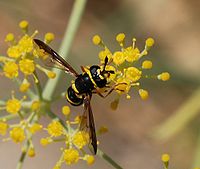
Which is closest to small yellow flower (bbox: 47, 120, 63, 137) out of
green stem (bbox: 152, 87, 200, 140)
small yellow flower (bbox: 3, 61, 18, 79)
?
small yellow flower (bbox: 3, 61, 18, 79)

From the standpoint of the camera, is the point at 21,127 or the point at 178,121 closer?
the point at 21,127

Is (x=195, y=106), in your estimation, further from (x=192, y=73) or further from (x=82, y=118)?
(x=82, y=118)

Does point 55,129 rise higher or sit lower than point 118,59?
lower

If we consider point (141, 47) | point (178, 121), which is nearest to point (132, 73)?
point (178, 121)

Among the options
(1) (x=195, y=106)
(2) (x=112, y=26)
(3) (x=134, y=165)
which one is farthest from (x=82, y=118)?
(3) (x=134, y=165)

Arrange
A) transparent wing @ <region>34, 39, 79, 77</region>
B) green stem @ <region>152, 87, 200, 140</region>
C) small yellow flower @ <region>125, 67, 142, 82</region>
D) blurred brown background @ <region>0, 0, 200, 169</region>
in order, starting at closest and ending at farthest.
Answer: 1. small yellow flower @ <region>125, 67, 142, 82</region>
2. transparent wing @ <region>34, 39, 79, 77</region>
3. green stem @ <region>152, 87, 200, 140</region>
4. blurred brown background @ <region>0, 0, 200, 169</region>

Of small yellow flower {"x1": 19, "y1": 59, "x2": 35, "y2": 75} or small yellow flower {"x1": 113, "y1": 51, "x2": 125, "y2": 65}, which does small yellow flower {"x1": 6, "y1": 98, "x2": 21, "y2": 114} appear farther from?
small yellow flower {"x1": 113, "y1": 51, "x2": 125, "y2": 65}

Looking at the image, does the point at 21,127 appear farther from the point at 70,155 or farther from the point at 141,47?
the point at 141,47

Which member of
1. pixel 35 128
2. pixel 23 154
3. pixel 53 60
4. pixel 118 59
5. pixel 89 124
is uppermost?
pixel 118 59

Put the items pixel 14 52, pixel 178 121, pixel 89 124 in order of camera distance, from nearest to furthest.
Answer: pixel 89 124 → pixel 14 52 → pixel 178 121
